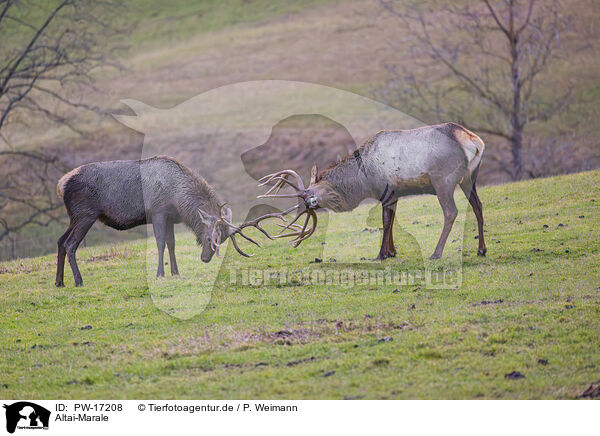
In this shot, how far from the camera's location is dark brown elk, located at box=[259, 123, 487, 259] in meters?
12.1

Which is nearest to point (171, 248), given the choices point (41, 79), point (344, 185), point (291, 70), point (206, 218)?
point (206, 218)

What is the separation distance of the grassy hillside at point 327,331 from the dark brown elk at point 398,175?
0.96 m

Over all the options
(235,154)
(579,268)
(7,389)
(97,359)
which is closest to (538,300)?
(579,268)

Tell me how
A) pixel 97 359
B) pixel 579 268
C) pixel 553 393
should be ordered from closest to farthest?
1. pixel 553 393
2. pixel 97 359
3. pixel 579 268

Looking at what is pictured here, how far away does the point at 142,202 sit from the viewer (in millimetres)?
Answer: 12617

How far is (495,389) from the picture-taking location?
6863 millimetres

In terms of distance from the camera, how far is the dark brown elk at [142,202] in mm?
12344

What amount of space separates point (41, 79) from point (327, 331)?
26.5 m

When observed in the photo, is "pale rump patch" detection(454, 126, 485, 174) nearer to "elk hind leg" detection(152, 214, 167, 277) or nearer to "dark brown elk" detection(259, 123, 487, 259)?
"dark brown elk" detection(259, 123, 487, 259)

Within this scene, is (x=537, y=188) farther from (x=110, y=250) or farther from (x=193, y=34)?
(x=193, y=34)

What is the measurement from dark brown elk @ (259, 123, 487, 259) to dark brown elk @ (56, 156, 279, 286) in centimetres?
126

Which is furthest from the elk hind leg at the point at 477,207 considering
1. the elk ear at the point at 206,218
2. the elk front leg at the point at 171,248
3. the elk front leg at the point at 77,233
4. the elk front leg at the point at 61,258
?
the elk front leg at the point at 61,258

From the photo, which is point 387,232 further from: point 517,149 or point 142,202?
point 517,149

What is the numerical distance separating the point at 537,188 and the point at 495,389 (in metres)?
11.9
